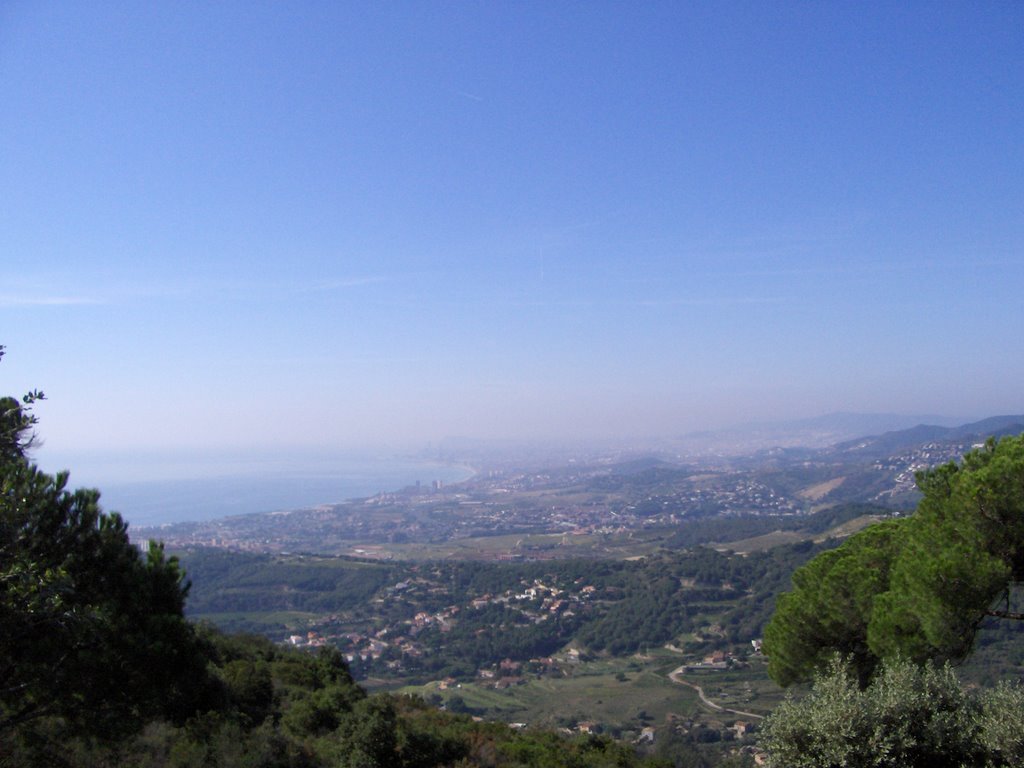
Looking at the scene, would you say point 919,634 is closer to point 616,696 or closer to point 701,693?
point 701,693

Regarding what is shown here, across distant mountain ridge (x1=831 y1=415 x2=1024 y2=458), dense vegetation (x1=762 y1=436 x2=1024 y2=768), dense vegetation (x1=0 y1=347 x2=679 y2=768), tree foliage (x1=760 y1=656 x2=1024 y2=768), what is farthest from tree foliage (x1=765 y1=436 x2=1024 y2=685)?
distant mountain ridge (x1=831 y1=415 x2=1024 y2=458)

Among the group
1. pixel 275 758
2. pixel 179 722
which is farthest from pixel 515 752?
pixel 179 722

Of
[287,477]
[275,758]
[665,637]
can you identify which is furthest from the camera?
[287,477]

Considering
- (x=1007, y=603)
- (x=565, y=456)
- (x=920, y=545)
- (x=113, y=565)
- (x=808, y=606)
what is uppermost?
(x=113, y=565)

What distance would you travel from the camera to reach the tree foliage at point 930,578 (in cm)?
677

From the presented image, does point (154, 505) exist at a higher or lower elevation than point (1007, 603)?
lower

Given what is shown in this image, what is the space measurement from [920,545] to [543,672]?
24941mm

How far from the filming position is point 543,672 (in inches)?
1157

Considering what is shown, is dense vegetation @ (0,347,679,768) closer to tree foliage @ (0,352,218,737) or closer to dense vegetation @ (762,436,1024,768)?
tree foliage @ (0,352,218,737)

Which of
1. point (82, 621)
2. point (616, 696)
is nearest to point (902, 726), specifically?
point (82, 621)

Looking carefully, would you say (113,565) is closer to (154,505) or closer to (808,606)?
(808,606)

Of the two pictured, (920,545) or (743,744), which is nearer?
(920,545)

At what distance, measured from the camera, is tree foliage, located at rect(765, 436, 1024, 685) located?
22.2 feet

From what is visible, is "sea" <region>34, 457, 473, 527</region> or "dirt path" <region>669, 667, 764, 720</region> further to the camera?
"sea" <region>34, 457, 473, 527</region>
